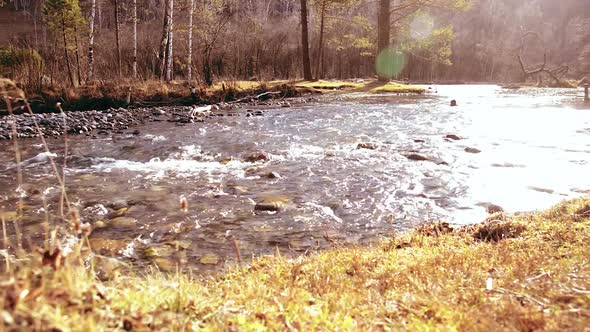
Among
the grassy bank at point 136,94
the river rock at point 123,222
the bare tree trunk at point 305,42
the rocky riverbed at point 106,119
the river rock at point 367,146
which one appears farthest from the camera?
the bare tree trunk at point 305,42

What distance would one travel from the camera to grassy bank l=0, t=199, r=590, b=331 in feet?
5.28

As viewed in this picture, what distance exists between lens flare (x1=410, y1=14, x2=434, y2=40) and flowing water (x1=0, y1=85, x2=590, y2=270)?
47.0 feet

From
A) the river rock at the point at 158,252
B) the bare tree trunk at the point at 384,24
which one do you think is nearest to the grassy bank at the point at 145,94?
the bare tree trunk at the point at 384,24

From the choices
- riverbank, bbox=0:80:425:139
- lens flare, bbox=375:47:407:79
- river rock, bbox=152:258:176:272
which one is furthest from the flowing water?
lens flare, bbox=375:47:407:79

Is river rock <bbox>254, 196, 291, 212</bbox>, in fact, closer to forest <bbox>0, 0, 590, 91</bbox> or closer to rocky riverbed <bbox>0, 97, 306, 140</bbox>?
rocky riverbed <bbox>0, 97, 306, 140</bbox>

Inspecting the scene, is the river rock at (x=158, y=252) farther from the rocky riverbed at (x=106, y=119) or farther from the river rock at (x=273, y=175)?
the rocky riverbed at (x=106, y=119)

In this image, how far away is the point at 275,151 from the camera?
29.8 ft

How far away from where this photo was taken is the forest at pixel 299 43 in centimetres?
1980

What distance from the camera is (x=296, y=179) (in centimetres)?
702

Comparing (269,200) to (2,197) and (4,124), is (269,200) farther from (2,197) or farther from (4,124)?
(4,124)

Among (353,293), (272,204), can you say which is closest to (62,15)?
(272,204)

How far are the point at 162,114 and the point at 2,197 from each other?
8656 millimetres

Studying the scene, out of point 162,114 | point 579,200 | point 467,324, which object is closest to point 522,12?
point 162,114

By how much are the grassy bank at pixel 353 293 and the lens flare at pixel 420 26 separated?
24.0m
